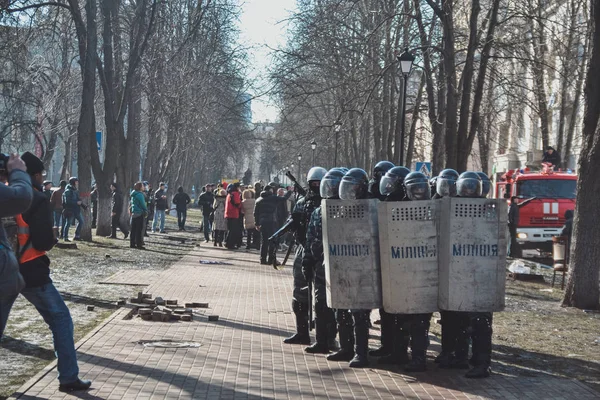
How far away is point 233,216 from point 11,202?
76.9ft

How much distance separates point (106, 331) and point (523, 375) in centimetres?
448

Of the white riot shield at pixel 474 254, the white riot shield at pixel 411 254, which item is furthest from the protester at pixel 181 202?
the white riot shield at pixel 474 254

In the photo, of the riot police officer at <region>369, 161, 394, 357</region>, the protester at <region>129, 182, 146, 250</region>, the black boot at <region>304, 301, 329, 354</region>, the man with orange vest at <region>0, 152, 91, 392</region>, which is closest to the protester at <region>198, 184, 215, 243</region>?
the protester at <region>129, 182, 146, 250</region>

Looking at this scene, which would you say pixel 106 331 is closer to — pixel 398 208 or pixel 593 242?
pixel 398 208

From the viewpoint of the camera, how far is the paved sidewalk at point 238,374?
8.00 metres

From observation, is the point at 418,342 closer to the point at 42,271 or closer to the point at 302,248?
the point at 302,248

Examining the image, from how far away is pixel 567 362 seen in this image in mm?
10297

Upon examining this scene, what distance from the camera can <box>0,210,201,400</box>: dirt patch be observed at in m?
9.27

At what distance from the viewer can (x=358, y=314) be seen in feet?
30.9

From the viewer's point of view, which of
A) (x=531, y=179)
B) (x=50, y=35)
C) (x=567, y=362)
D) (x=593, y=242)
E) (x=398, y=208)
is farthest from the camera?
(x=531, y=179)

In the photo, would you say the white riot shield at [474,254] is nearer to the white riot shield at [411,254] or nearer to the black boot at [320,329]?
the white riot shield at [411,254]

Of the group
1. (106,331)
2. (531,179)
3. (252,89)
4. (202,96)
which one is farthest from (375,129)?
(106,331)

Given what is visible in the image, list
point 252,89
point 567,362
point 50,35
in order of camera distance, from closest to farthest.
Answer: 1. point 567,362
2. point 50,35
3. point 252,89

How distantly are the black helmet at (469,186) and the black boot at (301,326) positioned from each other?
237 centimetres
